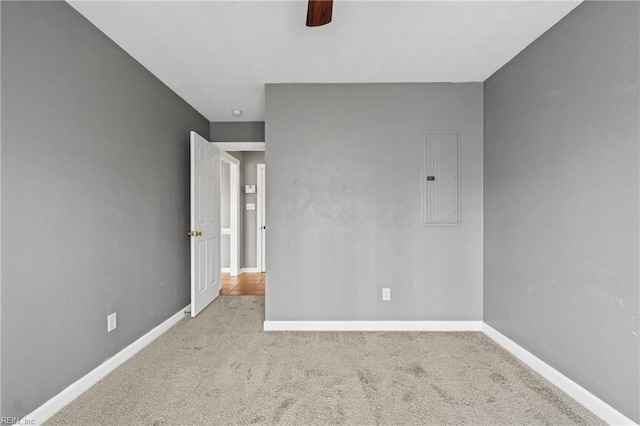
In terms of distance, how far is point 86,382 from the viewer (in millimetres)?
2119

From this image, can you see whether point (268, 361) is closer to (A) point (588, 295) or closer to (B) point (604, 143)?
(A) point (588, 295)

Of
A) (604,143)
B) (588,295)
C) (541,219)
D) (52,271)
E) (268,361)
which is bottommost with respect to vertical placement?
(268,361)

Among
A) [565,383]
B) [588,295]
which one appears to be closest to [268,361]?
[565,383]

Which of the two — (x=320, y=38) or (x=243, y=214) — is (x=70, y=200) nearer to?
(x=320, y=38)

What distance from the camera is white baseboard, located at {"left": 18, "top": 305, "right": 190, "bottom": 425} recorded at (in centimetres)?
176

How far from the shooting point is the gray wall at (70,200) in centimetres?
165

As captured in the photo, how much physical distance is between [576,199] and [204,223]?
3.47 meters

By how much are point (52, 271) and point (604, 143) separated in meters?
3.22

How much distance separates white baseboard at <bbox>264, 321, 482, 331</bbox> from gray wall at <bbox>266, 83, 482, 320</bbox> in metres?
0.05

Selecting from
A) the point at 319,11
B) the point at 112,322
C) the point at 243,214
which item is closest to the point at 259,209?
the point at 243,214

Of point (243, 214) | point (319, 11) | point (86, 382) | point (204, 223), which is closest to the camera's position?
point (319, 11)

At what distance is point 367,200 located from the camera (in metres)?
3.20

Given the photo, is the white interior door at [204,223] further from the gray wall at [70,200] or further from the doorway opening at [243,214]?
the doorway opening at [243,214]

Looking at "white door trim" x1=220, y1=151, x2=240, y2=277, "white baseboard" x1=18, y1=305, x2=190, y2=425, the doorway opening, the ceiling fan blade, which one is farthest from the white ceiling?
the doorway opening
